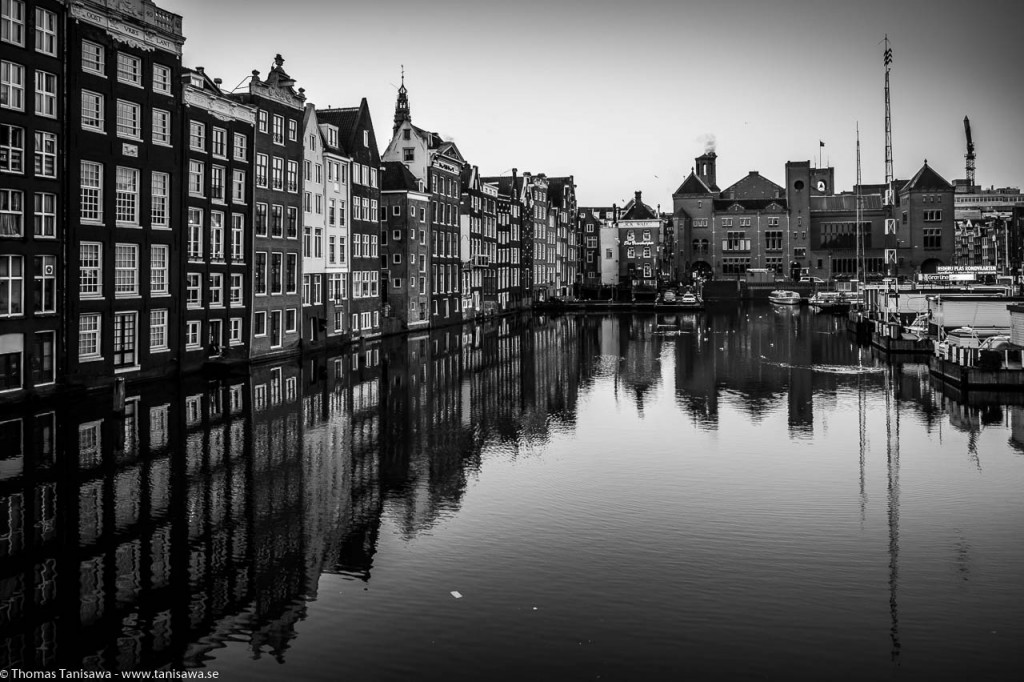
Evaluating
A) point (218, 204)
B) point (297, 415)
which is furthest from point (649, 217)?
point (297, 415)

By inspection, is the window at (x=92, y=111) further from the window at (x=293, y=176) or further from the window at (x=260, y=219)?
the window at (x=293, y=176)

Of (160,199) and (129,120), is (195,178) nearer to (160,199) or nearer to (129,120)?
(160,199)

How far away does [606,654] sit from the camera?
46.7 feet

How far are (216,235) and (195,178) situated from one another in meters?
3.49

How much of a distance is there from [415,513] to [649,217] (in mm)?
141606

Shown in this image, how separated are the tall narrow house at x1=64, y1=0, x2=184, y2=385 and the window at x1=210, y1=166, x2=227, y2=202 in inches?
153

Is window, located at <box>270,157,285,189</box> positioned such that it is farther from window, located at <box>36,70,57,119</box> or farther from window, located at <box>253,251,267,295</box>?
window, located at <box>36,70,57,119</box>

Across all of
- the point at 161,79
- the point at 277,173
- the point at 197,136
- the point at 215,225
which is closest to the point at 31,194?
the point at 161,79

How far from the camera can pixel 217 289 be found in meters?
50.2

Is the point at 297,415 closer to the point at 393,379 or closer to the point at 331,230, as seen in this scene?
the point at 393,379

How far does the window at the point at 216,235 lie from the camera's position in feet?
163

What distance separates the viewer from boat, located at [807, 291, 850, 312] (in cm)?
12394

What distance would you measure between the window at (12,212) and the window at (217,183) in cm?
1361

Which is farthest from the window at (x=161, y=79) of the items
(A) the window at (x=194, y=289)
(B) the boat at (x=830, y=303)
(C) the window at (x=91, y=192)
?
(B) the boat at (x=830, y=303)
